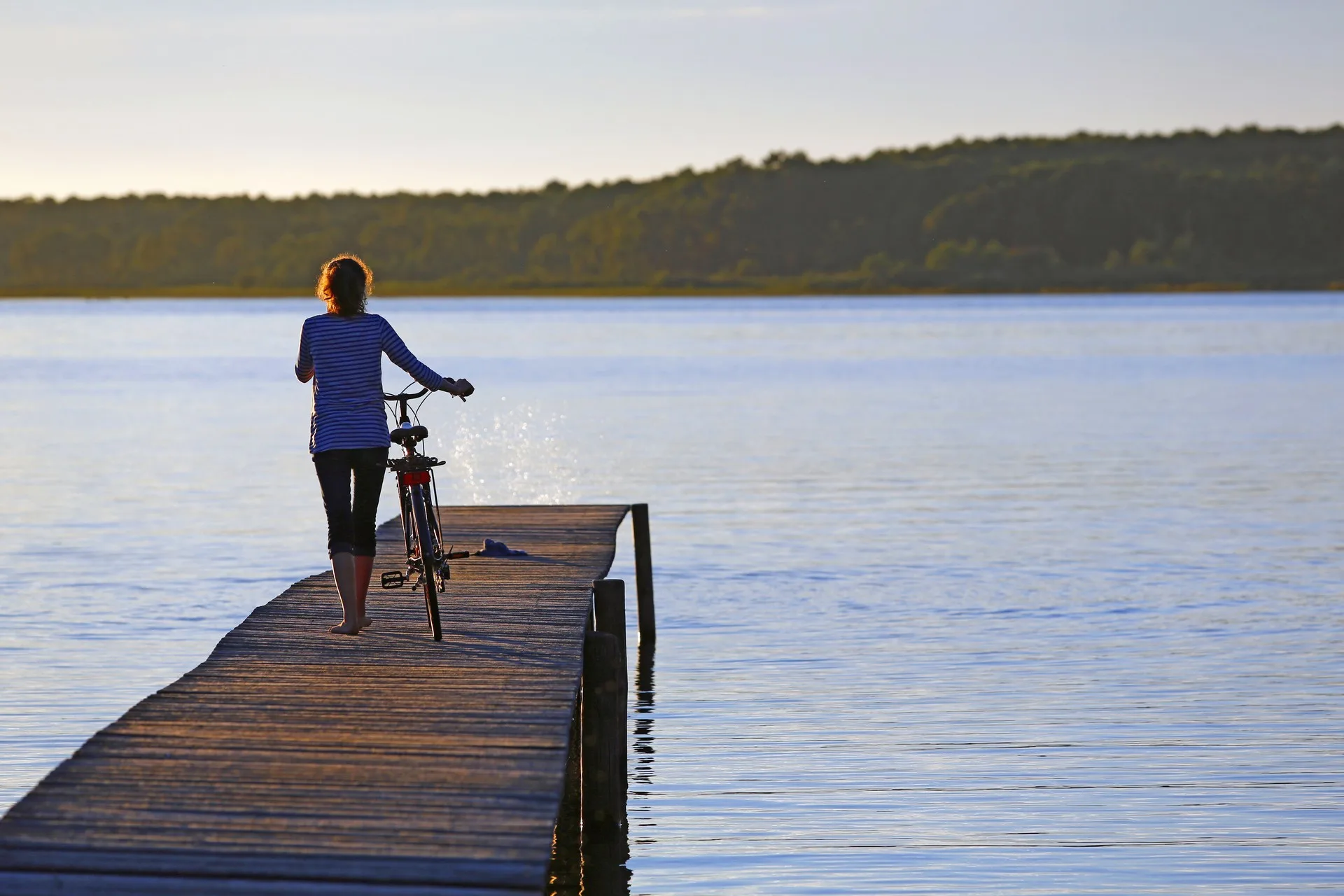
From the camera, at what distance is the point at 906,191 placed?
178250 mm

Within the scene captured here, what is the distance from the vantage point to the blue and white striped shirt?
358 inches

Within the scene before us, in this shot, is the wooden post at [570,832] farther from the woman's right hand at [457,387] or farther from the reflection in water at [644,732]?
the woman's right hand at [457,387]

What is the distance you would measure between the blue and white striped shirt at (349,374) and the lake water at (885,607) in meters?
2.70

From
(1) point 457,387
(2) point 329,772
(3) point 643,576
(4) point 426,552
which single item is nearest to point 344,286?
(1) point 457,387

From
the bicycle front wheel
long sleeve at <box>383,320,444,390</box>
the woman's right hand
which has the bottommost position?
the bicycle front wheel

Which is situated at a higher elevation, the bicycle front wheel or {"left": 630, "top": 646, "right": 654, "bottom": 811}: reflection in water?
the bicycle front wheel

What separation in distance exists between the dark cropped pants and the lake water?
7.32 feet

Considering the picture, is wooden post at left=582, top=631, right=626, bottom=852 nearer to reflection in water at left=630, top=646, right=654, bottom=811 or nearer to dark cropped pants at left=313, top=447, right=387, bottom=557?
reflection in water at left=630, top=646, right=654, bottom=811

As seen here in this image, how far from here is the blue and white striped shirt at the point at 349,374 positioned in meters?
9.10

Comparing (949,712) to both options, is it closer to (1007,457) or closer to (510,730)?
(510,730)

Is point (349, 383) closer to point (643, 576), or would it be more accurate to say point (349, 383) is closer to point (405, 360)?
point (405, 360)

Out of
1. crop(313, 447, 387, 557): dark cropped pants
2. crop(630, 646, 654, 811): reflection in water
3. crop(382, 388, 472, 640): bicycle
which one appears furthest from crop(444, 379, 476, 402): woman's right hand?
crop(630, 646, 654, 811): reflection in water

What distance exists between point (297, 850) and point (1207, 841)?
544cm

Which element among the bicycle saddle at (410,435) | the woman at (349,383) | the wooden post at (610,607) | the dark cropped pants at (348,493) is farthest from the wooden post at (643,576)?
the woman at (349,383)
